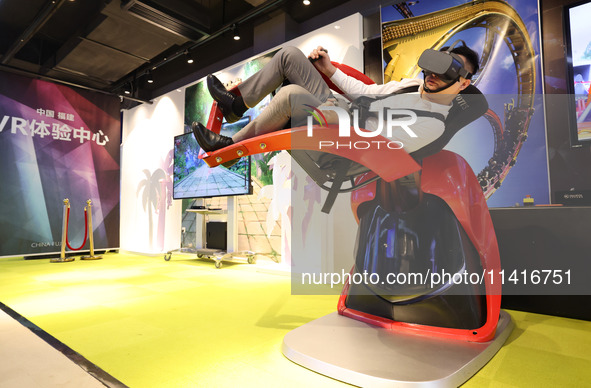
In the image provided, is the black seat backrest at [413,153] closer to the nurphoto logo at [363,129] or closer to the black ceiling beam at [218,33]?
the nurphoto logo at [363,129]

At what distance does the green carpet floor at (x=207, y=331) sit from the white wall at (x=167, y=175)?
2.36 feet

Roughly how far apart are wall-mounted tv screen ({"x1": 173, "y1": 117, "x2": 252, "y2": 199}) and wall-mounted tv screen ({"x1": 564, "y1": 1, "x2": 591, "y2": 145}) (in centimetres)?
347

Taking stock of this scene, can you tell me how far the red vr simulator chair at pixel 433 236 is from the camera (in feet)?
5.42

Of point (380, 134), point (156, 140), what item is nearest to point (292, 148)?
point (380, 134)

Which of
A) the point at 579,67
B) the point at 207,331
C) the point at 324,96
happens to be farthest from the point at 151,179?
the point at 579,67

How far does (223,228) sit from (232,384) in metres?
4.16

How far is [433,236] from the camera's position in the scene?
69.8 inches

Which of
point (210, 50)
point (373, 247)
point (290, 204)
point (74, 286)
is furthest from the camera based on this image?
point (210, 50)

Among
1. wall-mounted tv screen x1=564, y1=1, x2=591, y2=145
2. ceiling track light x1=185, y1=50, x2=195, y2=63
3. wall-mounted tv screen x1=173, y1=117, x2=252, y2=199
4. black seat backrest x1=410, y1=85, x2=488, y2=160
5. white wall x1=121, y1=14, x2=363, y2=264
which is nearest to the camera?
black seat backrest x1=410, y1=85, x2=488, y2=160

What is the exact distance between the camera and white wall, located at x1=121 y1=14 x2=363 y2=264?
3910mm

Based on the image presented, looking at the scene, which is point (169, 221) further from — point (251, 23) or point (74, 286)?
point (251, 23)

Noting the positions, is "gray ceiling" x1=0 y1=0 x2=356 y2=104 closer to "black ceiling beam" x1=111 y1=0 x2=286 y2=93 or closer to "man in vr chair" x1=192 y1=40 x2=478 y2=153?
"black ceiling beam" x1=111 y1=0 x2=286 y2=93

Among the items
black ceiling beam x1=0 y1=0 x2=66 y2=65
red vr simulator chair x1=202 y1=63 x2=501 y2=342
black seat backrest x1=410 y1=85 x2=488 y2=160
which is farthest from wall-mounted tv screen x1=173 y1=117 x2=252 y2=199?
black seat backrest x1=410 y1=85 x2=488 y2=160

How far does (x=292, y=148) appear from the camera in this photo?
1.44m
